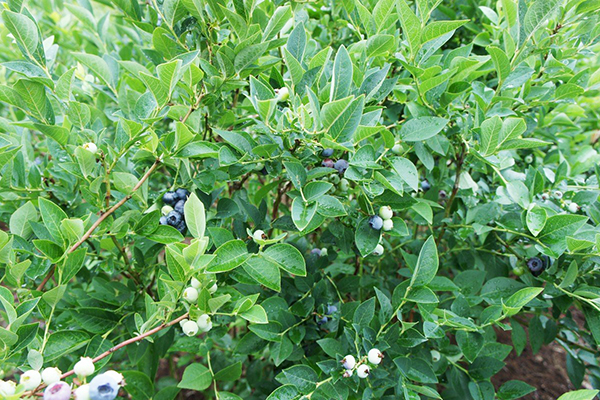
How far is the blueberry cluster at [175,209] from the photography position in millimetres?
1083

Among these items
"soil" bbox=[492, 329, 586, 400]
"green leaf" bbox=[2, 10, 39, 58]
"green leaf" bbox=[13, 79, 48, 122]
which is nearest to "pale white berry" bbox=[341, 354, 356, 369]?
"green leaf" bbox=[13, 79, 48, 122]

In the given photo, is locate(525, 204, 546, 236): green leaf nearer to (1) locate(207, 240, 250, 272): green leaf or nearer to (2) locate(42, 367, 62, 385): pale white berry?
(1) locate(207, 240, 250, 272): green leaf

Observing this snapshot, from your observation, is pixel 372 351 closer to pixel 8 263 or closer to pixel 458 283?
pixel 458 283

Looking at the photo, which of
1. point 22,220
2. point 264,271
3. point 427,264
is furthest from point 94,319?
point 427,264

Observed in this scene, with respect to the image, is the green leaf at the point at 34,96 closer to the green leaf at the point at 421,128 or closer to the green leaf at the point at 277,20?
the green leaf at the point at 277,20

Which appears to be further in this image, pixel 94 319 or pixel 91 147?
pixel 94 319

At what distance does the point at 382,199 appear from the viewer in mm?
1065

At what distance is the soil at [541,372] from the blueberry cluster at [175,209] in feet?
7.11

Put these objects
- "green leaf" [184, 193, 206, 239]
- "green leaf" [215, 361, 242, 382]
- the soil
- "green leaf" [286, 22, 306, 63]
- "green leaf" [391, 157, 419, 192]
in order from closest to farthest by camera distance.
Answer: "green leaf" [184, 193, 206, 239], "green leaf" [391, 157, 419, 192], "green leaf" [286, 22, 306, 63], "green leaf" [215, 361, 242, 382], the soil

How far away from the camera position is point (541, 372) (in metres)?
2.71

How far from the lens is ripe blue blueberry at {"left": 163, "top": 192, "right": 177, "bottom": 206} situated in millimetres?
1105

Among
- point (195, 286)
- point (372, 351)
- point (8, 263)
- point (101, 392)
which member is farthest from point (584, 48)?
point (8, 263)

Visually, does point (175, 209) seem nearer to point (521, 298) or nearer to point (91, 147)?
point (91, 147)

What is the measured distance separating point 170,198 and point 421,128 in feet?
2.13
